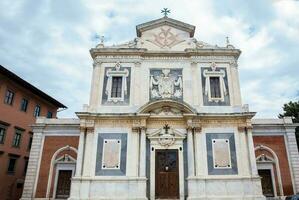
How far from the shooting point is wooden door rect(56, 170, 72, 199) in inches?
733

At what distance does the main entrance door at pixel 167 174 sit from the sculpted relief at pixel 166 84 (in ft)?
13.4

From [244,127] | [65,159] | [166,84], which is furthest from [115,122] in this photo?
[244,127]

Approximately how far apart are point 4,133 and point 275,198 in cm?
2256

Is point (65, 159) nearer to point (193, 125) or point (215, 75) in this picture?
point (193, 125)

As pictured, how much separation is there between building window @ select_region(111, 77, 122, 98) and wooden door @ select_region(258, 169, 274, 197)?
1210 centimetres

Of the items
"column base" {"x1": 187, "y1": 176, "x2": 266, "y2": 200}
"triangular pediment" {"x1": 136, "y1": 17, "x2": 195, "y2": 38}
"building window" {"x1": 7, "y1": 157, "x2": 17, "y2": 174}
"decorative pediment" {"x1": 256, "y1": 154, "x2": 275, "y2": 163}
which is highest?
"triangular pediment" {"x1": 136, "y1": 17, "x2": 195, "y2": 38}

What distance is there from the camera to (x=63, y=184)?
1888cm

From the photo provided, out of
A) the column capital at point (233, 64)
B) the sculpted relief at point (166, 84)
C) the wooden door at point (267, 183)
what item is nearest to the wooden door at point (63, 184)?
the sculpted relief at point (166, 84)

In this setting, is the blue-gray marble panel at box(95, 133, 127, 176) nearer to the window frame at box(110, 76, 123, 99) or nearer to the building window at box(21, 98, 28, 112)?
the window frame at box(110, 76, 123, 99)

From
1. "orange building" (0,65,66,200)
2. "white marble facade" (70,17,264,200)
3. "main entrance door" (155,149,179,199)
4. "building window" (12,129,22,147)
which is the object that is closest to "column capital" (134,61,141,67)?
"white marble facade" (70,17,264,200)

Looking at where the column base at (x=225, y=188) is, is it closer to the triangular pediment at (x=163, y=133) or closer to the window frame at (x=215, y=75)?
the triangular pediment at (x=163, y=133)

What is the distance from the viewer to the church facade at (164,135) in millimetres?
16438

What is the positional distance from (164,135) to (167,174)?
260 centimetres

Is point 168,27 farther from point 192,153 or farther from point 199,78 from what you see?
point 192,153
